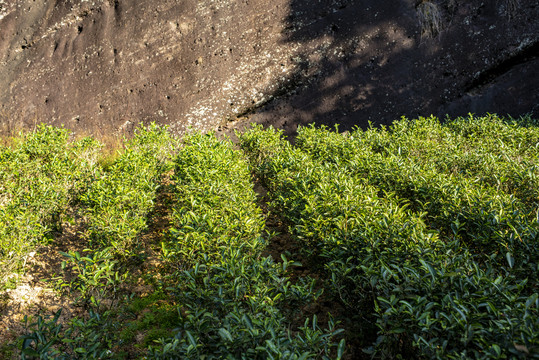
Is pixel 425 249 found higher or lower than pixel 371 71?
higher

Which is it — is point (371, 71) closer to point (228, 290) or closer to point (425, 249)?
point (425, 249)

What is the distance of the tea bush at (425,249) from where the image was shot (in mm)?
1898

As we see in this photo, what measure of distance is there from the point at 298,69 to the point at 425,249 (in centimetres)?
694

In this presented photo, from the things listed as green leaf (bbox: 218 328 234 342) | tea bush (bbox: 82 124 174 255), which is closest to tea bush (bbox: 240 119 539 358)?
green leaf (bbox: 218 328 234 342)

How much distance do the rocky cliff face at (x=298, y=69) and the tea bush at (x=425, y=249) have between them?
3.98 m

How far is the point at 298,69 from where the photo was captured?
853cm

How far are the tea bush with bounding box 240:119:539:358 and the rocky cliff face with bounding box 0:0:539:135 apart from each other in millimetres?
3976

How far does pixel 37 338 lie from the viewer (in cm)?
202

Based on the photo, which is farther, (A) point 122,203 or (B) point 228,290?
(A) point 122,203

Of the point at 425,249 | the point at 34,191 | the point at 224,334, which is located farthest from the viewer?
the point at 34,191

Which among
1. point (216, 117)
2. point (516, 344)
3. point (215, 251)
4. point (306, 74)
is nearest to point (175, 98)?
point (216, 117)

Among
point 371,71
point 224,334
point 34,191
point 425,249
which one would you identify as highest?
point 34,191

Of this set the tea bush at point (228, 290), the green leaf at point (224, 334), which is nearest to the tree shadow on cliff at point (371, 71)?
the tea bush at point (228, 290)

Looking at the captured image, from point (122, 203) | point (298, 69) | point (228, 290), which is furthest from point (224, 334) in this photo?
point (298, 69)
